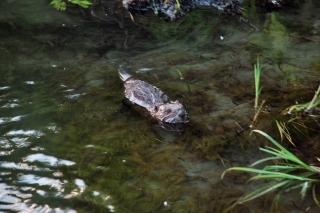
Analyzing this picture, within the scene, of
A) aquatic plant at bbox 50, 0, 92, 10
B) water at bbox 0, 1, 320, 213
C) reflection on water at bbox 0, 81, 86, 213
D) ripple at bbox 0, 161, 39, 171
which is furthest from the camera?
aquatic plant at bbox 50, 0, 92, 10

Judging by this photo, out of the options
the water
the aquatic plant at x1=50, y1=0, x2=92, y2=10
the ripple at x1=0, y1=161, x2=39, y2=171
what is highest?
the aquatic plant at x1=50, y1=0, x2=92, y2=10

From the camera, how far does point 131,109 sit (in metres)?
5.28

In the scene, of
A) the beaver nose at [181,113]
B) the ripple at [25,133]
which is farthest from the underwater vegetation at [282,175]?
the ripple at [25,133]

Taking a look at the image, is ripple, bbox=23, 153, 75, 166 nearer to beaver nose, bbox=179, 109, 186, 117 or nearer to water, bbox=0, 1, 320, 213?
water, bbox=0, 1, 320, 213

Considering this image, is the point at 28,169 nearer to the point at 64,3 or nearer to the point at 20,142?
the point at 20,142

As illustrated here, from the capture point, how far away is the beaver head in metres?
4.92

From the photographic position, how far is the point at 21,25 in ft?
23.8

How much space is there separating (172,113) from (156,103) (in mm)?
367

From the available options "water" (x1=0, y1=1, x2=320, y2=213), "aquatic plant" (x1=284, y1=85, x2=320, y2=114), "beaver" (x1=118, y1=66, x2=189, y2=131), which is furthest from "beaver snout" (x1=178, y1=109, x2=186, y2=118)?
"aquatic plant" (x1=284, y1=85, x2=320, y2=114)

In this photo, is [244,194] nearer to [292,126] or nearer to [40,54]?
[292,126]

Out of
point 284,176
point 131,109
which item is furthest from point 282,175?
point 131,109

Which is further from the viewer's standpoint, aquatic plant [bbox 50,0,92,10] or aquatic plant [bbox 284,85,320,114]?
aquatic plant [bbox 50,0,92,10]

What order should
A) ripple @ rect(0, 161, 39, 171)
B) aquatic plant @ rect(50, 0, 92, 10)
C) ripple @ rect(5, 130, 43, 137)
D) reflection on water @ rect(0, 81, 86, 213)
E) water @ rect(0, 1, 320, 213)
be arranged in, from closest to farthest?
reflection on water @ rect(0, 81, 86, 213) → water @ rect(0, 1, 320, 213) → ripple @ rect(0, 161, 39, 171) → ripple @ rect(5, 130, 43, 137) → aquatic plant @ rect(50, 0, 92, 10)

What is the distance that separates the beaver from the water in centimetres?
13
